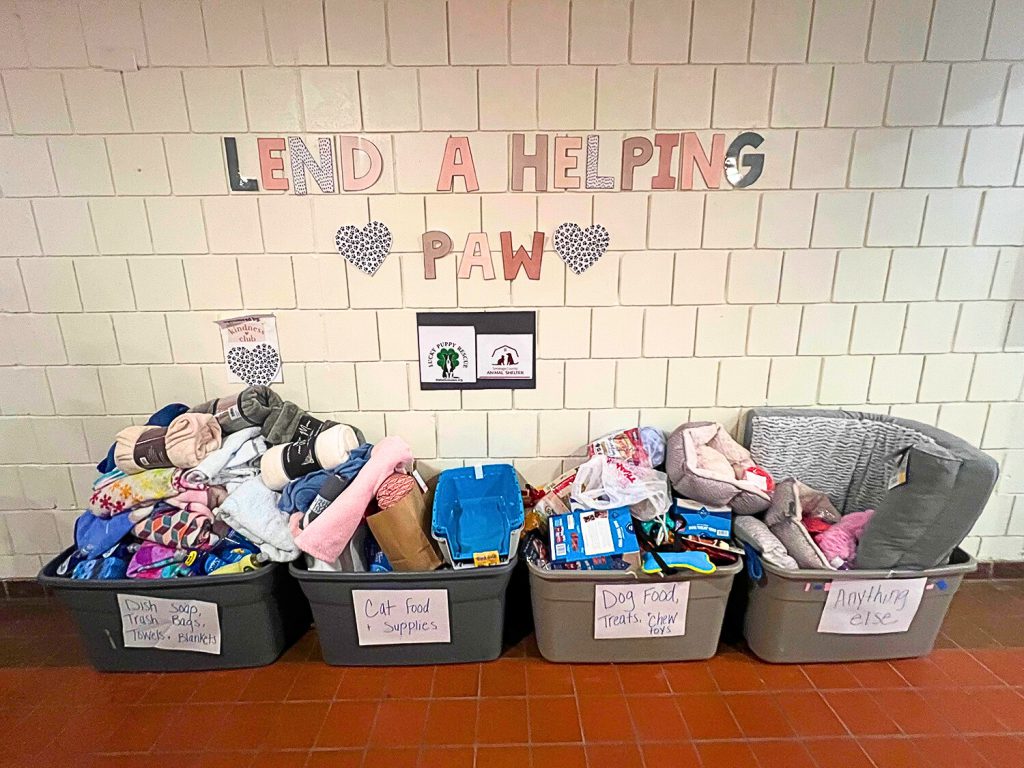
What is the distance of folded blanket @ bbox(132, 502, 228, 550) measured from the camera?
5.31 feet

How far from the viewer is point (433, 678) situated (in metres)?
1.63

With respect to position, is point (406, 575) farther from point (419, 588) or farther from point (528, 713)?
point (528, 713)

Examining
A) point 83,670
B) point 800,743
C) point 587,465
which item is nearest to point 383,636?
point 587,465

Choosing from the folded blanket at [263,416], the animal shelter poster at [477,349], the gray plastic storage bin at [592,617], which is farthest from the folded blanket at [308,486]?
the gray plastic storage bin at [592,617]

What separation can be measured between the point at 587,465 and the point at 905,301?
119cm

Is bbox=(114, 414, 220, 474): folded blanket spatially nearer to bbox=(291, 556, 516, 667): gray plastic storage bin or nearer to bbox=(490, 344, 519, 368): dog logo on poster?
bbox=(291, 556, 516, 667): gray plastic storage bin

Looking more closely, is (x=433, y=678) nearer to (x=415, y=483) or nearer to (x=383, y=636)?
(x=383, y=636)

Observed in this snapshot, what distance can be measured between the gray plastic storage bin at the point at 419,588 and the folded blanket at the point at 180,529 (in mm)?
269

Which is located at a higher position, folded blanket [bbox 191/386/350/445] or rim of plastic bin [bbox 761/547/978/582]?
folded blanket [bbox 191/386/350/445]

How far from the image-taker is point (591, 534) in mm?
1596

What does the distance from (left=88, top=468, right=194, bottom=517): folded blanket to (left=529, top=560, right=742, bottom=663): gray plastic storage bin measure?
43.2 inches

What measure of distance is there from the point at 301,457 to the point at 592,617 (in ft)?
3.22

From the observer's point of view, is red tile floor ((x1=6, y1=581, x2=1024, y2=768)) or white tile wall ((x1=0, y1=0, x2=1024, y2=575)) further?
white tile wall ((x1=0, y1=0, x2=1024, y2=575))

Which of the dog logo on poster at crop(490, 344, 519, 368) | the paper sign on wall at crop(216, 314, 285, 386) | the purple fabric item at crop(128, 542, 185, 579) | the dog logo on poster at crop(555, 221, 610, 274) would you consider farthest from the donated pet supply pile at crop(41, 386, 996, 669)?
the dog logo on poster at crop(555, 221, 610, 274)
